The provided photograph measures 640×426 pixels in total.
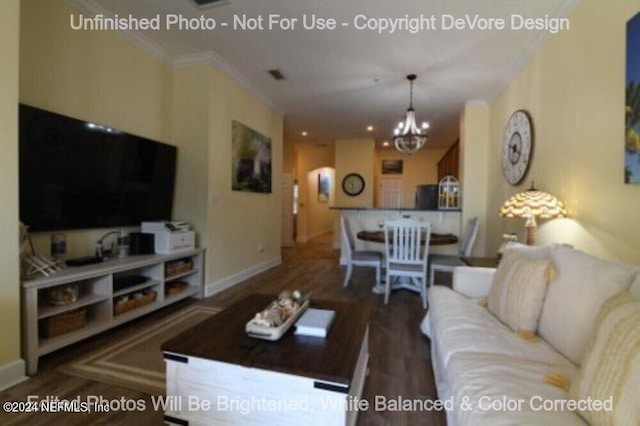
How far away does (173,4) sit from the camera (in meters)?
2.49

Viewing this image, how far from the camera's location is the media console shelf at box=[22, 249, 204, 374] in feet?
5.91

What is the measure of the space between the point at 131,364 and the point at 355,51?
3.37 metres

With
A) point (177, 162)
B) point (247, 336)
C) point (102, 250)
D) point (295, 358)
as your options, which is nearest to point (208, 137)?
point (177, 162)

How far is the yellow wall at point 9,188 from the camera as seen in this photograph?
1646mm

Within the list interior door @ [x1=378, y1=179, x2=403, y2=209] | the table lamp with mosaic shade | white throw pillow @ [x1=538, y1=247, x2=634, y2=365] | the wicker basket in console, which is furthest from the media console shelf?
interior door @ [x1=378, y1=179, x2=403, y2=209]

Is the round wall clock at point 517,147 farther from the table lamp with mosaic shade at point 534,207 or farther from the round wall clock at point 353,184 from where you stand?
the round wall clock at point 353,184

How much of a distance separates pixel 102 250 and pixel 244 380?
214cm

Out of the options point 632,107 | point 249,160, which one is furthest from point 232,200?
point 632,107

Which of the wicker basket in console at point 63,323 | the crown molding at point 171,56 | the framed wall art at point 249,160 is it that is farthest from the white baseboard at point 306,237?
the wicker basket in console at point 63,323

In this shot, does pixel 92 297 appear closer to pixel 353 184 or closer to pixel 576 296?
pixel 576 296

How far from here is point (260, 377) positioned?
1.16 meters

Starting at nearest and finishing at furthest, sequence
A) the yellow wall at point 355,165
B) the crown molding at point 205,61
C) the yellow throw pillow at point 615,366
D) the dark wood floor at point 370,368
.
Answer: the yellow throw pillow at point 615,366 < the dark wood floor at point 370,368 < the crown molding at point 205,61 < the yellow wall at point 355,165

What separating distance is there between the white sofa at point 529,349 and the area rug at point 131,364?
1.60 metres

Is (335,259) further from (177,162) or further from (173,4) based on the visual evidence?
(173,4)
